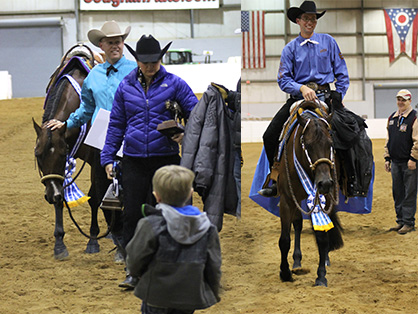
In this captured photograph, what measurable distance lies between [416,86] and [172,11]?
1677 mm

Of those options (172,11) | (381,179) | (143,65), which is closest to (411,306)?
(143,65)

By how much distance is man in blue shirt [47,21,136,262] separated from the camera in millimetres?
3258

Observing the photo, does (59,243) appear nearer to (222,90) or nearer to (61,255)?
(61,255)

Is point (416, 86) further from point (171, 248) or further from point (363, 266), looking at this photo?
point (171, 248)

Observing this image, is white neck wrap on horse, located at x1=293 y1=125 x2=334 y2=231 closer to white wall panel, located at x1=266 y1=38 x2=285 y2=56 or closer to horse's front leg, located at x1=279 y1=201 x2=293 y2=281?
horse's front leg, located at x1=279 y1=201 x2=293 y2=281

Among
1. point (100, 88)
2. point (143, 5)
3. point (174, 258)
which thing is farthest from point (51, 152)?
point (174, 258)

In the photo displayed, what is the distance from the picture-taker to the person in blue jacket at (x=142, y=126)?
123 inches

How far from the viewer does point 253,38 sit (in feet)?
12.2

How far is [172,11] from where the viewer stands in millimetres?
4398

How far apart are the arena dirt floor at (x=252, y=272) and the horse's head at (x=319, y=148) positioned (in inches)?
22.5

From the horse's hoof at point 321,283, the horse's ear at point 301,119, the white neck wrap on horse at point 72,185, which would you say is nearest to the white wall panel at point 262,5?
the horse's ear at point 301,119

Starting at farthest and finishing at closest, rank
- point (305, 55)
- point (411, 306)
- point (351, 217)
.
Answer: point (351, 217), point (305, 55), point (411, 306)

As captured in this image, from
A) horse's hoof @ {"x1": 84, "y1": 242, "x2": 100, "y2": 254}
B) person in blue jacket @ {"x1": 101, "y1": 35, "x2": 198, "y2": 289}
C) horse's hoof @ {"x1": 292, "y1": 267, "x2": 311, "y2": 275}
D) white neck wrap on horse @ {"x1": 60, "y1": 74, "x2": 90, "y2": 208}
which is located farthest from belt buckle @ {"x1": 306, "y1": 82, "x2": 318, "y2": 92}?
horse's hoof @ {"x1": 84, "y1": 242, "x2": 100, "y2": 254}

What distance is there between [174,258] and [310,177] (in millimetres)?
1762
